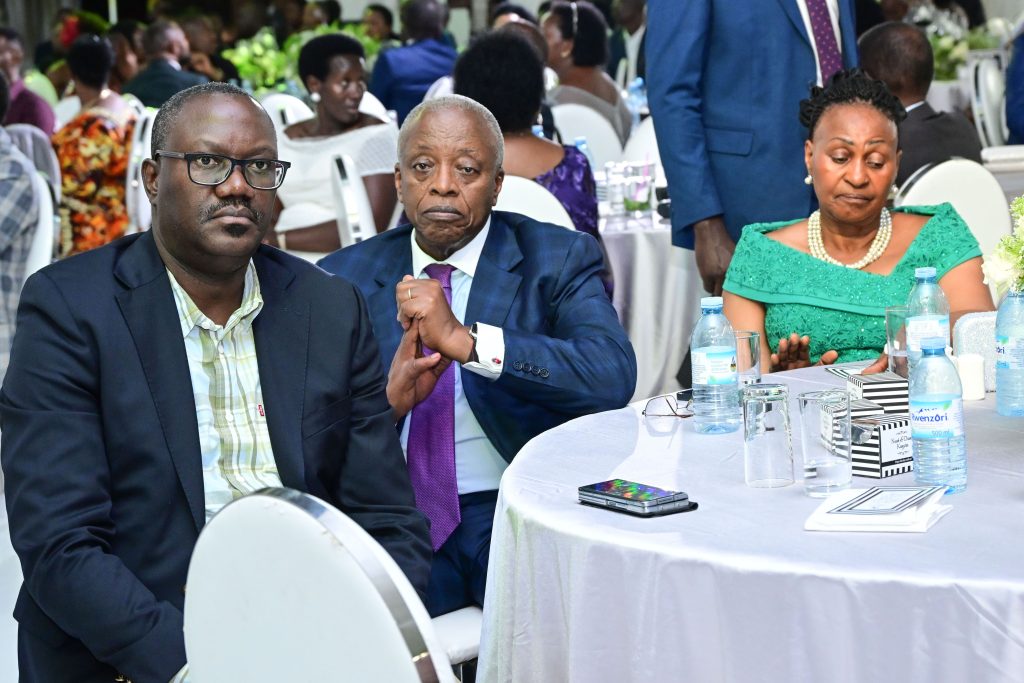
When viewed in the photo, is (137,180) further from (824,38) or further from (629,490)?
(629,490)

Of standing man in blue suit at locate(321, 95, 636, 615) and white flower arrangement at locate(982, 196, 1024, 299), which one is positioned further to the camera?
standing man in blue suit at locate(321, 95, 636, 615)

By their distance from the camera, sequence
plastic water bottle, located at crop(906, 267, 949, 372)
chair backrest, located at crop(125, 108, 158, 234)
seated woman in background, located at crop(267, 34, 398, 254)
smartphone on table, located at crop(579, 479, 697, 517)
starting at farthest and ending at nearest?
chair backrest, located at crop(125, 108, 158, 234)
seated woman in background, located at crop(267, 34, 398, 254)
plastic water bottle, located at crop(906, 267, 949, 372)
smartphone on table, located at crop(579, 479, 697, 517)

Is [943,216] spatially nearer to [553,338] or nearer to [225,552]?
[553,338]

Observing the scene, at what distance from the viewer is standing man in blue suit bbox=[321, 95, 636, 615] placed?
255 cm

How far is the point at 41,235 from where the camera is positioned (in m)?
4.41

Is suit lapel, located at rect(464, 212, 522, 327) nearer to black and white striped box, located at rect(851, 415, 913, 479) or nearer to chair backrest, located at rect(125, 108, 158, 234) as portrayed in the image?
black and white striped box, located at rect(851, 415, 913, 479)

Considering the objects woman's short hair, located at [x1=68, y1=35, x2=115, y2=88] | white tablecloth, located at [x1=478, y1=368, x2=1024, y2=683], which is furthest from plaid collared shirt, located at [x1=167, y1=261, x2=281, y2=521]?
woman's short hair, located at [x1=68, y1=35, x2=115, y2=88]

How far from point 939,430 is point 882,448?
0.11 meters

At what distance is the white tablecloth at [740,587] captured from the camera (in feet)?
4.98

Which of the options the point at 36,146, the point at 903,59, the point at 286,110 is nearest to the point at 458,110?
the point at 903,59

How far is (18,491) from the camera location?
6.18 feet

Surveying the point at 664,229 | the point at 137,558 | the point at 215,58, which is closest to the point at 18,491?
the point at 137,558

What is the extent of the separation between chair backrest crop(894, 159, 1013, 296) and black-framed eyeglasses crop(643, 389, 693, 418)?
1.77 meters

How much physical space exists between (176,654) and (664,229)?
313 cm
